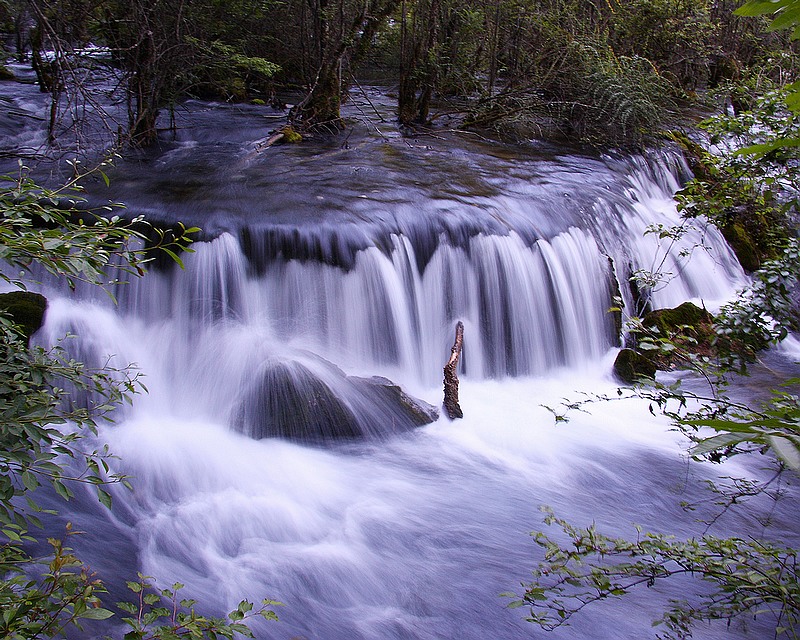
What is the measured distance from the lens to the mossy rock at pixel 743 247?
9.98 m

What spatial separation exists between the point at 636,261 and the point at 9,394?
26.3 ft

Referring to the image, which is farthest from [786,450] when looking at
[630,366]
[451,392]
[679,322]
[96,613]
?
[679,322]

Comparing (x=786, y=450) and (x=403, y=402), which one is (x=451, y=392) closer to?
(x=403, y=402)

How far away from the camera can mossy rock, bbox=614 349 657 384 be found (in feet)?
22.8

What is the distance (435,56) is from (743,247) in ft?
20.4

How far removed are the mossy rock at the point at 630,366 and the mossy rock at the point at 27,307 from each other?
5.61 meters

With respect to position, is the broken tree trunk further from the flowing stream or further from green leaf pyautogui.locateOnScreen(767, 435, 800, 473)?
green leaf pyautogui.locateOnScreen(767, 435, 800, 473)

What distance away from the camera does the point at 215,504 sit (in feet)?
15.8

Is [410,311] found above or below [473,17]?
below

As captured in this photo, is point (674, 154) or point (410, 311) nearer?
point (410, 311)

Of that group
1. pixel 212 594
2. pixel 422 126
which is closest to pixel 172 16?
pixel 422 126

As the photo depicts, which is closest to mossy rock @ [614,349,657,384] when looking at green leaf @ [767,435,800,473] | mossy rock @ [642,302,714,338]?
mossy rock @ [642,302,714,338]

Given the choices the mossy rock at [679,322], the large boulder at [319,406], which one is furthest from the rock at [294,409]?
the mossy rock at [679,322]

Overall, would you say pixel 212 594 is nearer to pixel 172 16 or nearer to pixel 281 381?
pixel 281 381
